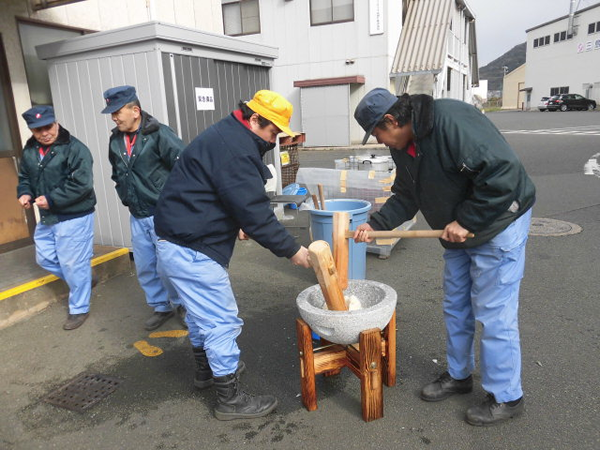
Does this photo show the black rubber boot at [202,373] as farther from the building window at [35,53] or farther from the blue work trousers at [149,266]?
the building window at [35,53]

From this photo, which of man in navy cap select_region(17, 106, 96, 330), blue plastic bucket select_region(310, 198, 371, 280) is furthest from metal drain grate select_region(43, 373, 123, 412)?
blue plastic bucket select_region(310, 198, 371, 280)

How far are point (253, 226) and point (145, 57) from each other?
3.50 meters

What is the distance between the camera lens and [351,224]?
4.59 metres

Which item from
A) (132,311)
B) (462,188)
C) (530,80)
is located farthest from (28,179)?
(530,80)

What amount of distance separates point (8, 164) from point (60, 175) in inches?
74.9

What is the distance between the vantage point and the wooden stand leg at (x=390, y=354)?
119 inches

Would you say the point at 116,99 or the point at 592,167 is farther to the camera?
the point at 592,167

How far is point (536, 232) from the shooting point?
6.61 meters

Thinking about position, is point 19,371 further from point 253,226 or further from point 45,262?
point 253,226

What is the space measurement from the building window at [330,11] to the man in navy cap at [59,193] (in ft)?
56.3

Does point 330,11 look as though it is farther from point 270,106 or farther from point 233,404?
point 233,404

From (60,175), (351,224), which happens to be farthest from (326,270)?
(60,175)

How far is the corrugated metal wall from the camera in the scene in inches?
212

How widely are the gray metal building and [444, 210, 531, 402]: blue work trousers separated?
3.81 meters
